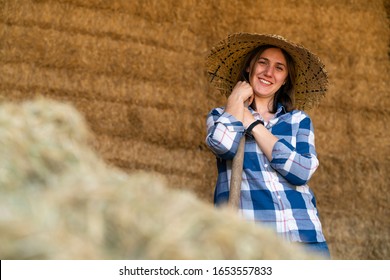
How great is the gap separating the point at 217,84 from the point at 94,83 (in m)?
0.85

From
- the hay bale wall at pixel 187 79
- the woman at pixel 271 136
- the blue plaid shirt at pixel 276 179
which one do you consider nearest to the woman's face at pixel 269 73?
the woman at pixel 271 136

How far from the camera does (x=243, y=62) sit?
1692 millimetres

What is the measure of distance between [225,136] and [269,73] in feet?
0.71

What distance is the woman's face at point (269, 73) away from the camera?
5.17 feet

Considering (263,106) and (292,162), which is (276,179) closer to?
(292,162)

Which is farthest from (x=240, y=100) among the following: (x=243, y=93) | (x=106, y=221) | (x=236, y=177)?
(x=106, y=221)

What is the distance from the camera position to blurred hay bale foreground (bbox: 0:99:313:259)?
0.42 metres

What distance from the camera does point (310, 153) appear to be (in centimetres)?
145

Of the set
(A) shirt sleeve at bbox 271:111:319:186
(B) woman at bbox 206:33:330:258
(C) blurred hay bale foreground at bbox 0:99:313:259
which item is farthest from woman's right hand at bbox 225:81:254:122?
(C) blurred hay bale foreground at bbox 0:99:313:259

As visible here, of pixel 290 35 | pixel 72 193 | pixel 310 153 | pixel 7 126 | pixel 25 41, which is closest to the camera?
pixel 72 193

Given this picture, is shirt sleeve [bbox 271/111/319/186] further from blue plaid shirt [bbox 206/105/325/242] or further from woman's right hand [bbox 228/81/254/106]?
woman's right hand [bbox 228/81/254/106]

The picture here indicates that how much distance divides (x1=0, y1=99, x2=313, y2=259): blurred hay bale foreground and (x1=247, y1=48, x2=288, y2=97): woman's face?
1.06 m

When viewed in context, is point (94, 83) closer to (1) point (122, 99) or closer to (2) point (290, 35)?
(1) point (122, 99)

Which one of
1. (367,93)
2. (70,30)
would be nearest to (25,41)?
(70,30)
